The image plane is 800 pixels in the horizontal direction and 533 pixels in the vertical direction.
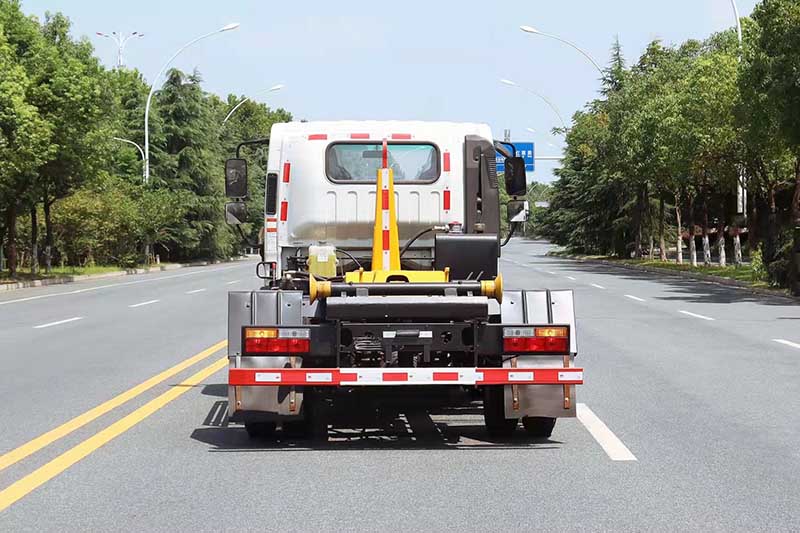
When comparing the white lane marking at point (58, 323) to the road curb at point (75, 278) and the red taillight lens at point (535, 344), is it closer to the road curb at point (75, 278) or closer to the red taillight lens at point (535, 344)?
the red taillight lens at point (535, 344)

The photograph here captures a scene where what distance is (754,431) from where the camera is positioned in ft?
28.4

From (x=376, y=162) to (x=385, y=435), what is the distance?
104 inches

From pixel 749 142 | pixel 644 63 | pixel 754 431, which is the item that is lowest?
pixel 754 431

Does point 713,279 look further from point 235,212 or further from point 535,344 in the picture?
point 535,344

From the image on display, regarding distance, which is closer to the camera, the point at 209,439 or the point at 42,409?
the point at 209,439

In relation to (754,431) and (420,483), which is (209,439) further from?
(754,431)

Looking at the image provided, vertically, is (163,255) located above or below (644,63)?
below

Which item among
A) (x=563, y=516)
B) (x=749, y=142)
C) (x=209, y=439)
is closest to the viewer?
(x=563, y=516)

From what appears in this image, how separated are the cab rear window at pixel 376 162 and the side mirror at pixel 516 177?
0.69 meters

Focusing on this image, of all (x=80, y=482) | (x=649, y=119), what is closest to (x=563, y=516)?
(x=80, y=482)

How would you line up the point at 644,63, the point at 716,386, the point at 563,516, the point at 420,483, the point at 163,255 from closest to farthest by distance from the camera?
1. the point at 563,516
2. the point at 420,483
3. the point at 716,386
4. the point at 644,63
5. the point at 163,255

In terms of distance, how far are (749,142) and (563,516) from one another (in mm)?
27721

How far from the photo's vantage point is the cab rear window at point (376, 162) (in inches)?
396

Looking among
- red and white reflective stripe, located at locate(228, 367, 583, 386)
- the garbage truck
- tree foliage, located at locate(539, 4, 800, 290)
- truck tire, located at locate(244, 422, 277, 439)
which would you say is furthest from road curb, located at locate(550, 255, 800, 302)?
truck tire, located at locate(244, 422, 277, 439)
